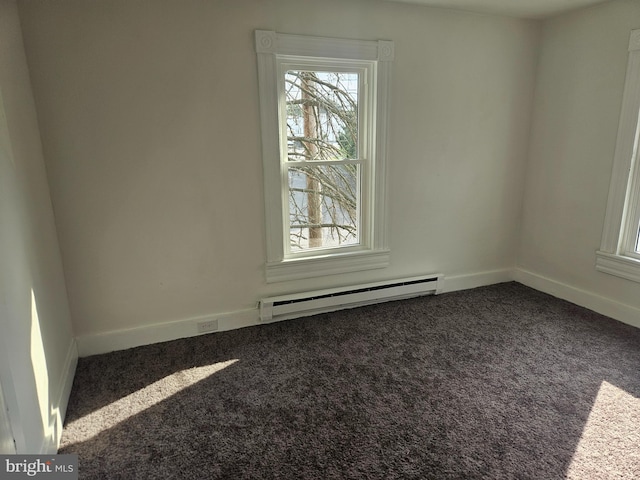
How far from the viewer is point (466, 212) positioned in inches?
142

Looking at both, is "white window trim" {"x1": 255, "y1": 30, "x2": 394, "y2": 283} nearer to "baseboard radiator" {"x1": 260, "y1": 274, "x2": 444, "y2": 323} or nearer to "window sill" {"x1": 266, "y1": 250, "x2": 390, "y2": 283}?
"window sill" {"x1": 266, "y1": 250, "x2": 390, "y2": 283}

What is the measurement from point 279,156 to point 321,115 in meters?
0.49

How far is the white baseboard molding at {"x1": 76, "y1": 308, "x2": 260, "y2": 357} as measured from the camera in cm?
269

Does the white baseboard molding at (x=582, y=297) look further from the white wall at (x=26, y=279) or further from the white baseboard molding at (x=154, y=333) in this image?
the white wall at (x=26, y=279)

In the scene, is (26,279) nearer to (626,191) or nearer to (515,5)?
(515,5)

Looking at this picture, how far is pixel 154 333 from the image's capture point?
9.25ft

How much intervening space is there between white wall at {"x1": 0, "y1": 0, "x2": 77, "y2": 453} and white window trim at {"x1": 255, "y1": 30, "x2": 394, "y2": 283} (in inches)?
52.6

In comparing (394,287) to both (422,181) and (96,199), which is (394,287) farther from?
(96,199)

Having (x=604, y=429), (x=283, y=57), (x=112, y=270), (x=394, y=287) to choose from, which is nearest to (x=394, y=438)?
(x=604, y=429)

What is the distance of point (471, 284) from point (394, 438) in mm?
2240

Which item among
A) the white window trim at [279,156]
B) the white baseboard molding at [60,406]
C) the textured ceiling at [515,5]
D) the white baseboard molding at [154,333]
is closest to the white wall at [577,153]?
the textured ceiling at [515,5]

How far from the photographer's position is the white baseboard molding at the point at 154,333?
8.81 ft

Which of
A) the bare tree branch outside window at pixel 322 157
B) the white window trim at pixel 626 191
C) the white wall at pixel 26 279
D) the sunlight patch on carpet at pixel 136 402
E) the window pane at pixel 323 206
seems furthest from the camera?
the window pane at pixel 323 206

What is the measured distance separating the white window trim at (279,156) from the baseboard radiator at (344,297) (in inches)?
6.4
